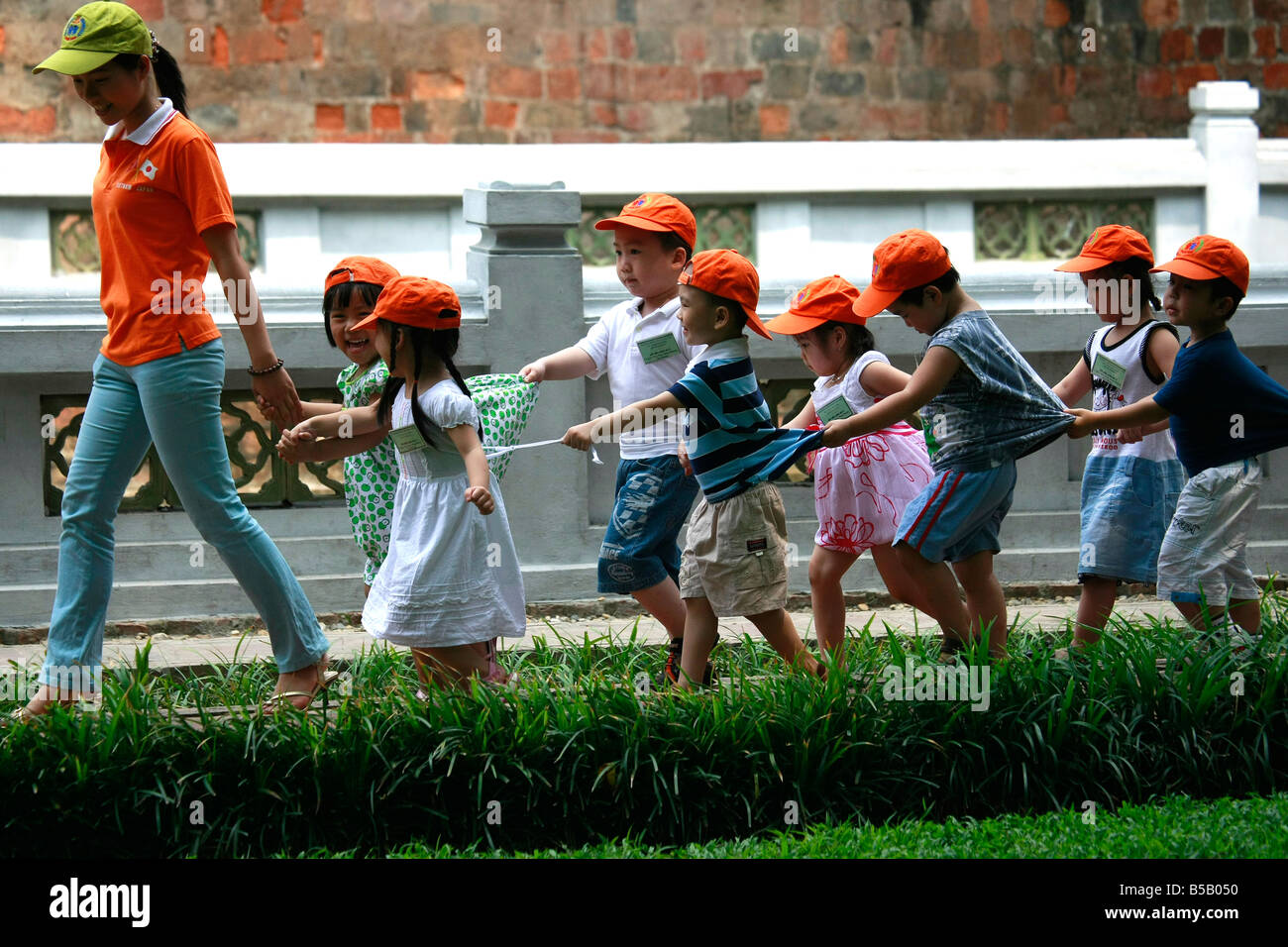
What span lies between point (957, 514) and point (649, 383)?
1081mm

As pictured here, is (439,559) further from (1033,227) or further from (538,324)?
(1033,227)

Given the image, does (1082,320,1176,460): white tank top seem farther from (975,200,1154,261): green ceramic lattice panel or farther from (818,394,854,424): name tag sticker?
(975,200,1154,261): green ceramic lattice panel

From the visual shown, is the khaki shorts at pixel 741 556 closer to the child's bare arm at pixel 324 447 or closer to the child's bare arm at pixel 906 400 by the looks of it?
the child's bare arm at pixel 906 400

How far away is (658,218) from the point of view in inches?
217

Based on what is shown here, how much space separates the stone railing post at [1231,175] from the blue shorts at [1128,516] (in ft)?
15.2

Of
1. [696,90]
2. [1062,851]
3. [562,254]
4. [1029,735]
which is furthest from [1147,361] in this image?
[696,90]

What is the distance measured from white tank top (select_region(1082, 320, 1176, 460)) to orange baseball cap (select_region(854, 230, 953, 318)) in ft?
2.62

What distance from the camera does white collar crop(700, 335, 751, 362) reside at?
509 centimetres

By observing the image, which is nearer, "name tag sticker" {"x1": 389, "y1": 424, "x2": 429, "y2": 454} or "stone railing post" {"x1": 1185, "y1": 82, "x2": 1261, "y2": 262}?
"name tag sticker" {"x1": 389, "y1": 424, "x2": 429, "y2": 454}

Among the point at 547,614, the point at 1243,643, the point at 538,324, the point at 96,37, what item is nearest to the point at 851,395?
the point at 1243,643

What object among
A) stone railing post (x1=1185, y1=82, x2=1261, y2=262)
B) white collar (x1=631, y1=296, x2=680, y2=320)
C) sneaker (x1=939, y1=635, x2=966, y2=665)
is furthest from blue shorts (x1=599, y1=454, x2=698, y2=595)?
stone railing post (x1=1185, y1=82, x2=1261, y2=262)

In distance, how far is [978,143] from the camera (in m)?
10.1

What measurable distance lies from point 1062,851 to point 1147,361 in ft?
6.41

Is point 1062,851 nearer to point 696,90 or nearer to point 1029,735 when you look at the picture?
point 1029,735
